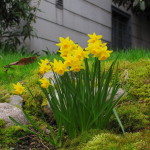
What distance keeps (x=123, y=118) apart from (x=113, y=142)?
1.98 ft

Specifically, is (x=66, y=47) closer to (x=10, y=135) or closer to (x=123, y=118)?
(x=123, y=118)

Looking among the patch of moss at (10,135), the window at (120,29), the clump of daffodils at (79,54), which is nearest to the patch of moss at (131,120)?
the clump of daffodils at (79,54)

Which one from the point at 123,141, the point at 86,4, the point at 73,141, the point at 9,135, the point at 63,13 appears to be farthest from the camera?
the point at 86,4

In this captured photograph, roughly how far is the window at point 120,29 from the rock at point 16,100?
34.2 feet

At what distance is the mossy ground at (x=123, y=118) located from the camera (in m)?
2.63

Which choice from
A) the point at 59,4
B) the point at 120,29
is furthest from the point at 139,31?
the point at 59,4

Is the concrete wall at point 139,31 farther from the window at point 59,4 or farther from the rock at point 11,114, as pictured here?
the rock at point 11,114

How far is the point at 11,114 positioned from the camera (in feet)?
11.4

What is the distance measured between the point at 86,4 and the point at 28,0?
4169mm

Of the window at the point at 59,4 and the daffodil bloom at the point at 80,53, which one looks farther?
the window at the point at 59,4

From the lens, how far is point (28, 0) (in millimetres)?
9078

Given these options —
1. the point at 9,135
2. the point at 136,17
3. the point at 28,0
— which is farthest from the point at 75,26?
the point at 9,135

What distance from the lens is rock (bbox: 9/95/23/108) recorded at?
3954mm

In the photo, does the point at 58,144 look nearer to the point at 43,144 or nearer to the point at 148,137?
the point at 43,144
